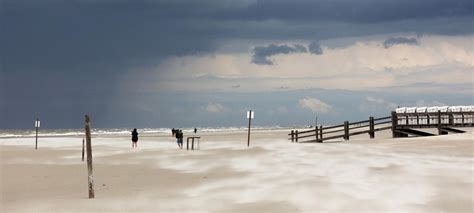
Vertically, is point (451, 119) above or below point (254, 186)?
above

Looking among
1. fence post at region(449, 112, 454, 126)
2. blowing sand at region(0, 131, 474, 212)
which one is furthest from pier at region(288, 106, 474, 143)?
blowing sand at region(0, 131, 474, 212)

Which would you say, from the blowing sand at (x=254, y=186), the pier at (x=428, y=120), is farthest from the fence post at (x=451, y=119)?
the blowing sand at (x=254, y=186)

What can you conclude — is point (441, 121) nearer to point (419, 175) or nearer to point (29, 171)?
point (419, 175)

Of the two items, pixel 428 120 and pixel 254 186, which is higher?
A: pixel 428 120

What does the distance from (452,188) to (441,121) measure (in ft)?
85.2

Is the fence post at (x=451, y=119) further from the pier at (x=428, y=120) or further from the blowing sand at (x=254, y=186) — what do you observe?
the blowing sand at (x=254, y=186)

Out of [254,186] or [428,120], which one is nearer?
[254,186]

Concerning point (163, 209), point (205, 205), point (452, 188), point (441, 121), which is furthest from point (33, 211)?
point (441, 121)

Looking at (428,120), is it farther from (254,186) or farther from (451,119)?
(254,186)

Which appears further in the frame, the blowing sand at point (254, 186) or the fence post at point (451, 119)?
the fence post at point (451, 119)

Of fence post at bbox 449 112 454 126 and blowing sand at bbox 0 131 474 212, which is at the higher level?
fence post at bbox 449 112 454 126

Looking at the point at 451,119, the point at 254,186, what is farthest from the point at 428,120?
the point at 254,186

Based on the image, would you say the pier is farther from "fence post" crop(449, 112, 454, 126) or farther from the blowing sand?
the blowing sand

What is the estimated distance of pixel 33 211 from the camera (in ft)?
36.4
